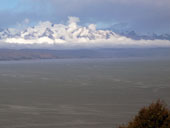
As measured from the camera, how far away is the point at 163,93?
45.3 m

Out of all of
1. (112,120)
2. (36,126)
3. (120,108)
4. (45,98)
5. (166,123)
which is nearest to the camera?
(166,123)

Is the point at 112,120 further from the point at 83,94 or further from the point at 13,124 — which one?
the point at 83,94

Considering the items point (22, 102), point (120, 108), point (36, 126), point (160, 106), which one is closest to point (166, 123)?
point (160, 106)

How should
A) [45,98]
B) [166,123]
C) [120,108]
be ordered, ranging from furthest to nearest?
1. [45,98]
2. [120,108]
3. [166,123]

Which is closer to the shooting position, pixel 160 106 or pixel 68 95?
pixel 160 106

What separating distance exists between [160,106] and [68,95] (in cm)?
3525

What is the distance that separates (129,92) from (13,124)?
21.5 meters

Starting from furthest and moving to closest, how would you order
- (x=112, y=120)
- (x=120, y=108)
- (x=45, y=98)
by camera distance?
1. (x=45, y=98)
2. (x=120, y=108)
3. (x=112, y=120)

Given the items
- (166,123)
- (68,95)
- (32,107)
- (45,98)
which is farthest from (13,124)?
(166,123)

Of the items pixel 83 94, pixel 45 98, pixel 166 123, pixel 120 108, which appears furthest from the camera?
pixel 83 94

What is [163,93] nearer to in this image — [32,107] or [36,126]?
[32,107]

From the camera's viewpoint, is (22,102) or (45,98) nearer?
(22,102)

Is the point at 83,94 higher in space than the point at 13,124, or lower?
higher

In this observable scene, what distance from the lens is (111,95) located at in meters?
45.1
